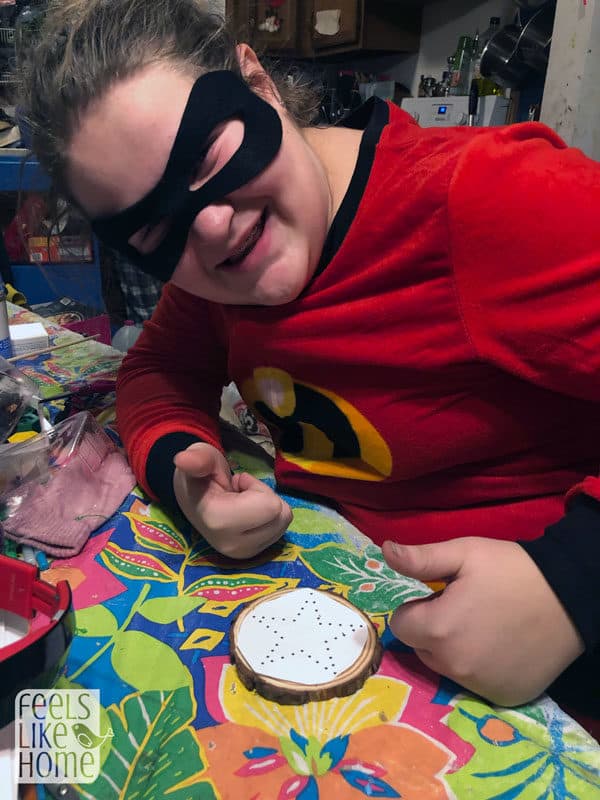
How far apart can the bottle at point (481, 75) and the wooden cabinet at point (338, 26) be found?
18.2 inches

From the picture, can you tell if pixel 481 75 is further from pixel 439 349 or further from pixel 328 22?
pixel 439 349

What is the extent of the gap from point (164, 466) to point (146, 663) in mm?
218

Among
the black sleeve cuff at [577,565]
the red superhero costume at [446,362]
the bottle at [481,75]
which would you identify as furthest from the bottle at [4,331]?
the bottle at [481,75]

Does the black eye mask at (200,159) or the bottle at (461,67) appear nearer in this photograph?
the black eye mask at (200,159)

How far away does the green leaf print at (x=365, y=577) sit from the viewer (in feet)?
1.57

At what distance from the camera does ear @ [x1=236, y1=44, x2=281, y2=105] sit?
545 millimetres

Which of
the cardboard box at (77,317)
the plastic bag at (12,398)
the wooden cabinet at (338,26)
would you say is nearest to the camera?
the plastic bag at (12,398)

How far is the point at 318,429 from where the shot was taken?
2.10 feet

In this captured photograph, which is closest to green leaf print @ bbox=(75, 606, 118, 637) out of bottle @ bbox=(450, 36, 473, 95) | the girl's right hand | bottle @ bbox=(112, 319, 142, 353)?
the girl's right hand

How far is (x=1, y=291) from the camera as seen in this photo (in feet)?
3.20

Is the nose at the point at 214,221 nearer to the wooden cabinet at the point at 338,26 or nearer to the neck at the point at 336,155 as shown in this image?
the neck at the point at 336,155

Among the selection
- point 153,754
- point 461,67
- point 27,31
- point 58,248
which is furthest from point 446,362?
point 461,67

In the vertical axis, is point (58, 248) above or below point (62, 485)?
above

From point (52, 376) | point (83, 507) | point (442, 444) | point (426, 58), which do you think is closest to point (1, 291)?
point (52, 376)
